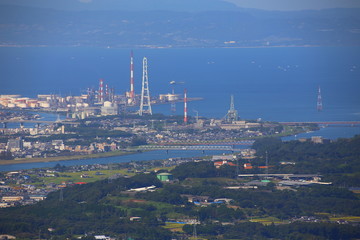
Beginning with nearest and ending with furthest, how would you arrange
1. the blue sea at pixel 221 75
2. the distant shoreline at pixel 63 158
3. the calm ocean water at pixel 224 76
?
the distant shoreline at pixel 63 158 < the calm ocean water at pixel 224 76 < the blue sea at pixel 221 75

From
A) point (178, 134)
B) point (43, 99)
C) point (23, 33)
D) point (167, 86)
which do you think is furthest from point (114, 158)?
point (23, 33)

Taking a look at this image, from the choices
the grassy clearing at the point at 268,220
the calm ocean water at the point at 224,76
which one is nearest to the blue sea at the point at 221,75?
the calm ocean water at the point at 224,76

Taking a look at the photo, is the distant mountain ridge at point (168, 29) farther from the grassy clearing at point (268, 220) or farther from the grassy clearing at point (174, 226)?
the grassy clearing at point (174, 226)

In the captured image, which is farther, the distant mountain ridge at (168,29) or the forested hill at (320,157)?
the distant mountain ridge at (168,29)

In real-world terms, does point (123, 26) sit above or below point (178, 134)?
above

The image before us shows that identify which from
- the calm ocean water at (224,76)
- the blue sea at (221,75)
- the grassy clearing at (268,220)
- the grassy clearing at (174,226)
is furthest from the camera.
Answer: the blue sea at (221,75)

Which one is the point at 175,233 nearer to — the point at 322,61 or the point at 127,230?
the point at 127,230

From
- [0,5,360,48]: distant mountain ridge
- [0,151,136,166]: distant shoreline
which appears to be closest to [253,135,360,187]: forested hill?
[0,151,136,166]: distant shoreline

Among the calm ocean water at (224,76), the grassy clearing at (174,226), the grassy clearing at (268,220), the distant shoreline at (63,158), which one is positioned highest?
the calm ocean water at (224,76)

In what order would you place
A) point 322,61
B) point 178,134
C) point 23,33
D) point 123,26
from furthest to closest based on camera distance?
point 123,26
point 23,33
point 322,61
point 178,134
